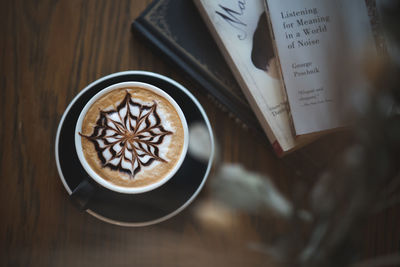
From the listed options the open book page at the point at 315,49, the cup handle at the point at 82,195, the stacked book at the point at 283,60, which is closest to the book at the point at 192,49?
the stacked book at the point at 283,60

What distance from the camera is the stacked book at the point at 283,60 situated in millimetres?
697

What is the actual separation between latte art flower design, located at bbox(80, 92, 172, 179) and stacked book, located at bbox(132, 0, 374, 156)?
0.58ft

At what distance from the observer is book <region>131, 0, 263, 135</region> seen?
76 centimetres

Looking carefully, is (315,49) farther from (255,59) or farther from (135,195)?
(135,195)

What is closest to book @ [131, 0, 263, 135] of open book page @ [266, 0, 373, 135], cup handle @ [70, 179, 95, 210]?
open book page @ [266, 0, 373, 135]

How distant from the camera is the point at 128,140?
0.68 metres

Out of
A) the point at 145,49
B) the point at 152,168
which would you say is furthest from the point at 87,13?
Result: the point at 152,168

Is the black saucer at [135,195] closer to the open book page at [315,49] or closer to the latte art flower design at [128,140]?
the latte art flower design at [128,140]

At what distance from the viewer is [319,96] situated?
701 millimetres

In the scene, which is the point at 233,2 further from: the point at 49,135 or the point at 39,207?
the point at 39,207

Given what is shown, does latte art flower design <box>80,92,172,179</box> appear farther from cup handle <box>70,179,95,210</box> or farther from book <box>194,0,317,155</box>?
book <box>194,0,317,155</box>

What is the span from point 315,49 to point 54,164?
2.03 feet

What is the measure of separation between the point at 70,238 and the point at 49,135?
236mm

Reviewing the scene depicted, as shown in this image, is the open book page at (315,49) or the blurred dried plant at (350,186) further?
the open book page at (315,49)
